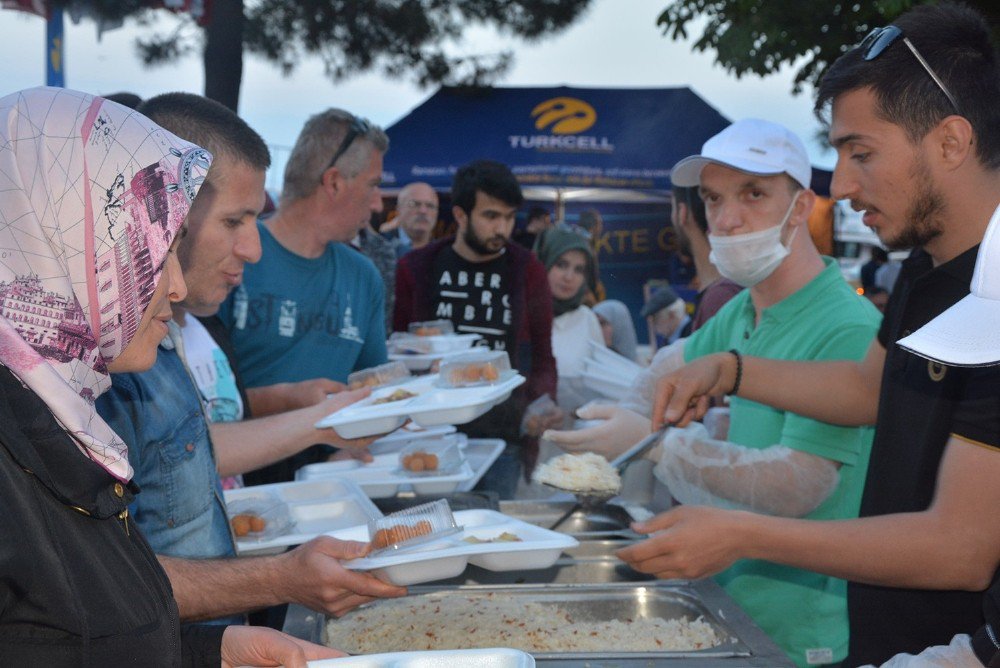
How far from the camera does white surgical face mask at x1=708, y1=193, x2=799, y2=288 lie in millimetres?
2406

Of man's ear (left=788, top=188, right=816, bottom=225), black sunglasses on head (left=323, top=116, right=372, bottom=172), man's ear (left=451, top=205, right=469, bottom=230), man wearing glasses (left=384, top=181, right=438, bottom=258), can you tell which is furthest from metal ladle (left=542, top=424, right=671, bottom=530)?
man wearing glasses (left=384, top=181, right=438, bottom=258)

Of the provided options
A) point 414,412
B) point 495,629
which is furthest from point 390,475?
point 495,629

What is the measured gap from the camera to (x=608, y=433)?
247 centimetres

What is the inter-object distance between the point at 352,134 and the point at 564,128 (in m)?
8.29

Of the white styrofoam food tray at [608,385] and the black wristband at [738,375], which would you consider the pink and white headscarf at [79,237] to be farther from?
the white styrofoam food tray at [608,385]

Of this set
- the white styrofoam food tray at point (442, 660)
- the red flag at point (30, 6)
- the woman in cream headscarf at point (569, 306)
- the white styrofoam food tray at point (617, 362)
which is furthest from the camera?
the red flag at point (30, 6)

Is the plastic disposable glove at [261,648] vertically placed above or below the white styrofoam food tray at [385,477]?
above

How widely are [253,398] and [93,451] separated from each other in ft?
6.40

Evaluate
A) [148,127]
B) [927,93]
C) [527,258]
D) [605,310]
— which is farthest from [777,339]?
[605,310]

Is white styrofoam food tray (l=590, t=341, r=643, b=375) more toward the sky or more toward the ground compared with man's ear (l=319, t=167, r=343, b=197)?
more toward the ground

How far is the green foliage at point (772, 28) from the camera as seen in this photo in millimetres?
8078

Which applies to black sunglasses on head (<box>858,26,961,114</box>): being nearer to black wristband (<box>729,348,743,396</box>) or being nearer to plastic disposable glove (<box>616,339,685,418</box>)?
black wristband (<box>729,348,743,396</box>)

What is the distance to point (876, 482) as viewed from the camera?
183cm

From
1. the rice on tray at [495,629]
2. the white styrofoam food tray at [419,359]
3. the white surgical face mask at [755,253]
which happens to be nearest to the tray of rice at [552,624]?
the rice on tray at [495,629]
